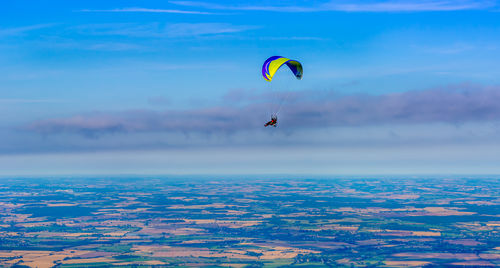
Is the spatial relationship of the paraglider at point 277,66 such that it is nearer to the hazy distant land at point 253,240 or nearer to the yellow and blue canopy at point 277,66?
the yellow and blue canopy at point 277,66

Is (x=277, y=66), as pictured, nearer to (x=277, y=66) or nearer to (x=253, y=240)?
(x=277, y=66)

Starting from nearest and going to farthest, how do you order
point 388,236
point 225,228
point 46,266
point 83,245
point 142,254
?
point 46,266 < point 142,254 < point 83,245 < point 388,236 < point 225,228

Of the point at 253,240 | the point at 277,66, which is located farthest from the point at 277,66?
the point at 253,240

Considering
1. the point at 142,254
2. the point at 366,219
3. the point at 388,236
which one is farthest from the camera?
the point at 366,219

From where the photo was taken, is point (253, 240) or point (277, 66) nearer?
point (277, 66)

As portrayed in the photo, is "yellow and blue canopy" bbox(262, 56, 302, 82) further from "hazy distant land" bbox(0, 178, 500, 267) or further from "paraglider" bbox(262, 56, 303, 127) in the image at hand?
"hazy distant land" bbox(0, 178, 500, 267)

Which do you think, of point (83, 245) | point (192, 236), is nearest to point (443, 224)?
point (192, 236)

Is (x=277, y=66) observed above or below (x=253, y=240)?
above

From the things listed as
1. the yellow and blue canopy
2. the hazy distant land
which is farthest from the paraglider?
the hazy distant land

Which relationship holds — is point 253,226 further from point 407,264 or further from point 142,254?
point 407,264
